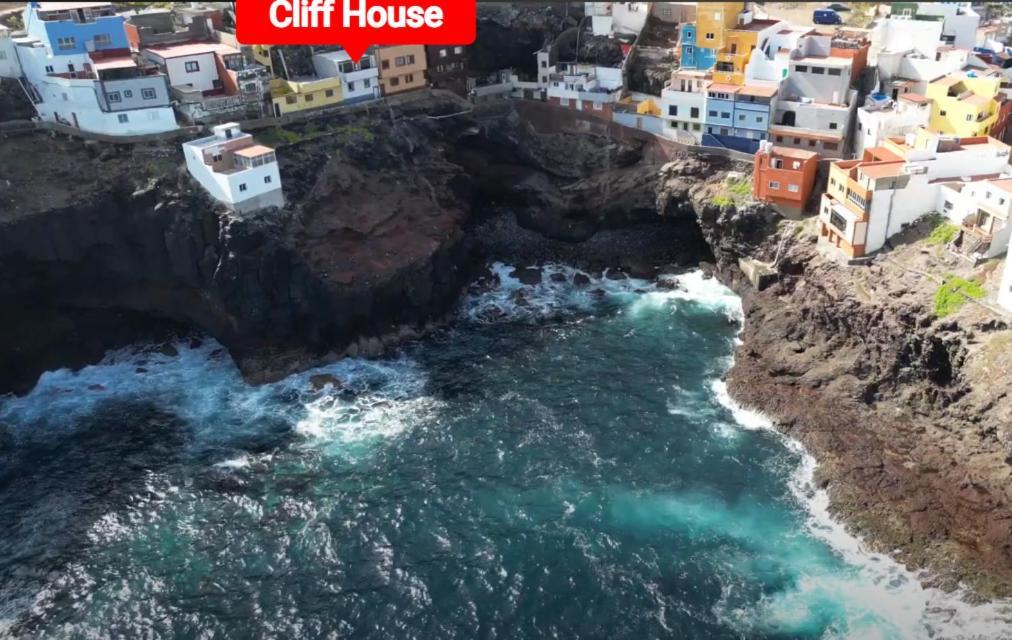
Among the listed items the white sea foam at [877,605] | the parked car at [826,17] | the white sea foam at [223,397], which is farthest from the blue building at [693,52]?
the white sea foam at [877,605]

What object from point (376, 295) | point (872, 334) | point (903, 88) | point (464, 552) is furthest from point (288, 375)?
point (903, 88)

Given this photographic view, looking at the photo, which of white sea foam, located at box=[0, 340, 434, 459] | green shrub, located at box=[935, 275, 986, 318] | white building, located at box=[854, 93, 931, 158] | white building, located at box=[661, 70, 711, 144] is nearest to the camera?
green shrub, located at box=[935, 275, 986, 318]

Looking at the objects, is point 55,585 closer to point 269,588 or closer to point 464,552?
point 269,588

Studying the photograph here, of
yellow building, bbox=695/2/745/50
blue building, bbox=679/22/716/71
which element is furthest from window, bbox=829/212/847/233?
yellow building, bbox=695/2/745/50

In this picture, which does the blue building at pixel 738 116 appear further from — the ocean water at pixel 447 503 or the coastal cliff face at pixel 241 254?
the ocean water at pixel 447 503

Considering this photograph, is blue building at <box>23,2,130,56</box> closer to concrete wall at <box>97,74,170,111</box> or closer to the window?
concrete wall at <box>97,74,170,111</box>

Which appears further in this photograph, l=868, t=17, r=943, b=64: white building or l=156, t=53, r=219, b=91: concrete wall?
l=868, t=17, r=943, b=64: white building

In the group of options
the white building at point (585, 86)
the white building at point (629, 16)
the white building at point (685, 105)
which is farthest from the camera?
the white building at point (629, 16)
